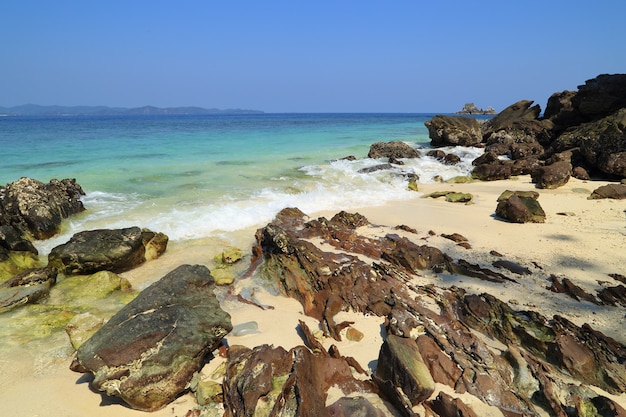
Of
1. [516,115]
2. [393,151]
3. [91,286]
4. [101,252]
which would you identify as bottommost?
[91,286]

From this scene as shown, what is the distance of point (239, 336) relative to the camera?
13.6 ft

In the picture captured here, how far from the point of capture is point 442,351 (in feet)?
11.4

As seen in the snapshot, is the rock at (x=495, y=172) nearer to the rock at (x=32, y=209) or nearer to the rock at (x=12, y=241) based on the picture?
the rock at (x=32, y=209)

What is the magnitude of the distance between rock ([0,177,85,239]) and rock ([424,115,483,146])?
22.6m

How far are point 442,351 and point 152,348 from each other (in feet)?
9.37

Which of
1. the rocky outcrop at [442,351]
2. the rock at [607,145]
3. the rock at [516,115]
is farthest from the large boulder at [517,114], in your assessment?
the rocky outcrop at [442,351]

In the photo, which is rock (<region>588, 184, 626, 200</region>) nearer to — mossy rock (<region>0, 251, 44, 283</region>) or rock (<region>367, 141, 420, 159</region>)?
rock (<region>367, 141, 420, 159</region>)

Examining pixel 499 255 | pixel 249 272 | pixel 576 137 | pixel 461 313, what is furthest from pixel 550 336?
pixel 576 137

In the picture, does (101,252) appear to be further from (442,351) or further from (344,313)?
(442,351)

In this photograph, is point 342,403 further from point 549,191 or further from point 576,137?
point 576,137

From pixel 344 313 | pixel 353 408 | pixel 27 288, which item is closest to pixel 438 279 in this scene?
pixel 344 313

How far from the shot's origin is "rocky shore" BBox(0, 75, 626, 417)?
303cm

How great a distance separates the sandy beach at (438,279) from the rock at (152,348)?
0.21 m

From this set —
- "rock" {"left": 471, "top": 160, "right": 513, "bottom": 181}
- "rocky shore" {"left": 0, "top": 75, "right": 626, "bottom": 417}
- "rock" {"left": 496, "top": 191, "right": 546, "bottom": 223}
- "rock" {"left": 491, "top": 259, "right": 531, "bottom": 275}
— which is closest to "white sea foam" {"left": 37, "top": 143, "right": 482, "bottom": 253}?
"rocky shore" {"left": 0, "top": 75, "right": 626, "bottom": 417}
